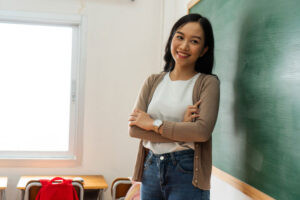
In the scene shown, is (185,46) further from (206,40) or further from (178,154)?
(178,154)

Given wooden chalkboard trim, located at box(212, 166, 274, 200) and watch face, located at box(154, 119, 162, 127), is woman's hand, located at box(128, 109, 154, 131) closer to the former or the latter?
watch face, located at box(154, 119, 162, 127)

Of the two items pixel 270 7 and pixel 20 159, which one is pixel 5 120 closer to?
pixel 20 159

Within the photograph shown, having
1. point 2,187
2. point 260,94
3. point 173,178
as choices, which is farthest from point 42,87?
point 260,94

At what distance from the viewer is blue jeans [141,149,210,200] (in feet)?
4.53

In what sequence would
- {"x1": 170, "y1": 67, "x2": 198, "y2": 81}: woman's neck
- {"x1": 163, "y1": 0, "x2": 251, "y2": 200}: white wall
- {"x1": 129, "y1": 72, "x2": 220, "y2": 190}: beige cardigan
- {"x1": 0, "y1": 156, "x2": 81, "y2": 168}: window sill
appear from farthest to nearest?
1. {"x1": 0, "y1": 156, "x2": 81, "y2": 168}: window sill
2. {"x1": 163, "y1": 0, "x2": 251, "y2": 200}: white wall
3. {"x1": 170, "y1": 67, "x2": 198, "y2": 81}: woman's neck
4. {"x1": 129, "y1": 72, "x2": 220, "y2": 190}: beige cardigan

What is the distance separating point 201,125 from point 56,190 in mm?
1559

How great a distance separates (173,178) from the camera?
1.40 m

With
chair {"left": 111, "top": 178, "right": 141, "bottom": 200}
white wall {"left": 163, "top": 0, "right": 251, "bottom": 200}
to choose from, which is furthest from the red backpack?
white wall {"left": 163, "top": 0, "right": 251, "bottom": 200}

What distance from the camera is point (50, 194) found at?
2.49 meters

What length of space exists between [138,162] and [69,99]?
210cm

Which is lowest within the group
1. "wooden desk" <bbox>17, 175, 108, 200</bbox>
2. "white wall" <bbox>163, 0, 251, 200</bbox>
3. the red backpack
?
"wooden desk" <bbox>17, 175, 108, 200</bbox>

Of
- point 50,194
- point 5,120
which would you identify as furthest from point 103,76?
point 50,194

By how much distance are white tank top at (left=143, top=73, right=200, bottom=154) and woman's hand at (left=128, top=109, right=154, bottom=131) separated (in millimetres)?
55

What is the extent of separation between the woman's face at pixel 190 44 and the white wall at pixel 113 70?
198cm
